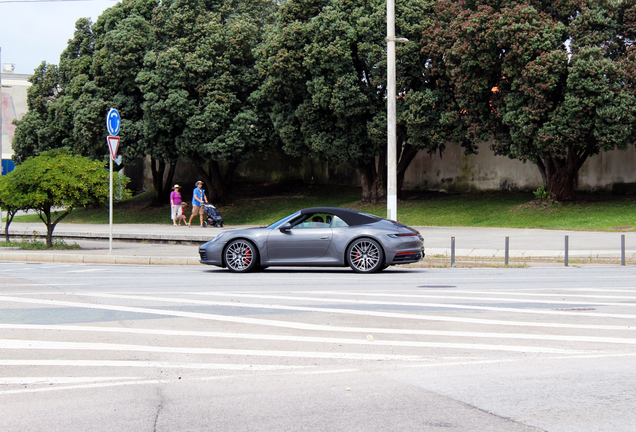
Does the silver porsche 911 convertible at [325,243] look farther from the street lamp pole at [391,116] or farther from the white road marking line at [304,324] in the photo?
the white road marking line at [304,324]

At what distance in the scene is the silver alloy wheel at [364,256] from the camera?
1332 cm

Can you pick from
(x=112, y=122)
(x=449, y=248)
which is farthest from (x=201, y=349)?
(x=449, y=248)

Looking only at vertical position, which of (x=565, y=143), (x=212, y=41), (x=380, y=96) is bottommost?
(x=565, y=143)

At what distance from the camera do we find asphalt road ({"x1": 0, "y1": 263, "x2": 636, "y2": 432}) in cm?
442

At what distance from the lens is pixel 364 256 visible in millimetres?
13391

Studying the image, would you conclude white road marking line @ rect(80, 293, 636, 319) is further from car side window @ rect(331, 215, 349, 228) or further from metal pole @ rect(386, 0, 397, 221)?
metal pole @ rect(386, 0, 397, 221)

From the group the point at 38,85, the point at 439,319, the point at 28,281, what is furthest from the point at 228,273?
the point at 38,85

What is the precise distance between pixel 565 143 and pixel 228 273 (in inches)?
676

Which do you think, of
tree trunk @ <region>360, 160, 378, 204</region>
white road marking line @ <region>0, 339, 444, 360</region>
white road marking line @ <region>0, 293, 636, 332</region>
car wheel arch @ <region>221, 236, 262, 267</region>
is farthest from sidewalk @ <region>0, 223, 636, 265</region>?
white road marking line @ <region>0, 339, 444, 360</region>

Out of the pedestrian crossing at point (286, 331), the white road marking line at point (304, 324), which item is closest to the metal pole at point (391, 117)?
the pedestrian crossing at point (286, 331)

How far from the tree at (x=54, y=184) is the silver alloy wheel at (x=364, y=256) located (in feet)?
30.9

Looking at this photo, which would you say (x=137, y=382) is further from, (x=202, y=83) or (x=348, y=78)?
(x=202, y=83)

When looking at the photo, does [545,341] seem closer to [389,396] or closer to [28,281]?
[389,396]

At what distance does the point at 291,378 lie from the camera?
17.5 feet
